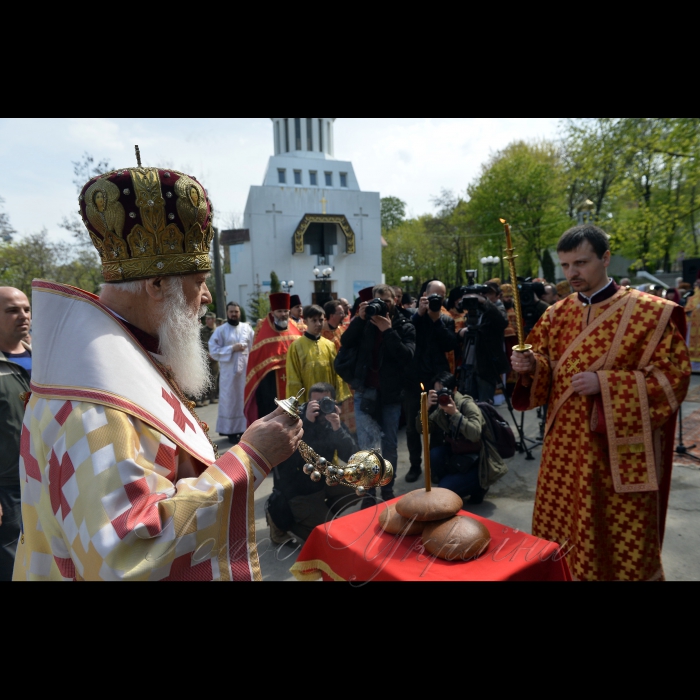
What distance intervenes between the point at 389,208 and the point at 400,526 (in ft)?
192

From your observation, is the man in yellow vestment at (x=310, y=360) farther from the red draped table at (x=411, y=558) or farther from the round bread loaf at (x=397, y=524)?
the round bread loaf at (x=397, y=524)

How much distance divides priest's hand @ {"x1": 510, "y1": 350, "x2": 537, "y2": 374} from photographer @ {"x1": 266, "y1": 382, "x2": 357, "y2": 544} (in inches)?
51.5

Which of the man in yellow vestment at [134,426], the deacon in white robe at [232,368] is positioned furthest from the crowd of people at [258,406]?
the deacon in white robe at [232,368]

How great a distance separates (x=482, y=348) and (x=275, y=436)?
4.72 meters

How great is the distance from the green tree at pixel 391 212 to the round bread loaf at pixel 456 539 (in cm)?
5710

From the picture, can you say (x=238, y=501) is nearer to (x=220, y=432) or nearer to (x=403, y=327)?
(x=403, y=327)

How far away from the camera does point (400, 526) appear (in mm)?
2369

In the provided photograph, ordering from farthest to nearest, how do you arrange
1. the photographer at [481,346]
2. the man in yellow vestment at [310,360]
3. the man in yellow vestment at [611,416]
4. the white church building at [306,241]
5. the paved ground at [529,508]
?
the white church building at [306,241] < the photographer at [481,346] < the man in yellow vestment at [310,360] < the paved ground at [529,508] < the man in yellow vestment at [611,416]

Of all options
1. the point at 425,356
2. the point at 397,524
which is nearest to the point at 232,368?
the point at 425,356

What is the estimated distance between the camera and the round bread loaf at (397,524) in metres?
2.33

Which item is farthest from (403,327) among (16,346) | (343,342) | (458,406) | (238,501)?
(238,501)

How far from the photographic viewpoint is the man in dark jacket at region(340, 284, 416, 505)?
15.0 ft

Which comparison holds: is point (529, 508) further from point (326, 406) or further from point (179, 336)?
point (179, 336)

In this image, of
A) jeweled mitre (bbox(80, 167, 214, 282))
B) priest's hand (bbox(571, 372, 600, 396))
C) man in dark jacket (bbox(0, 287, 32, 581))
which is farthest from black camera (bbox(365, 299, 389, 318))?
jeweled mitre (bbox(80, 167, 214, 282))
